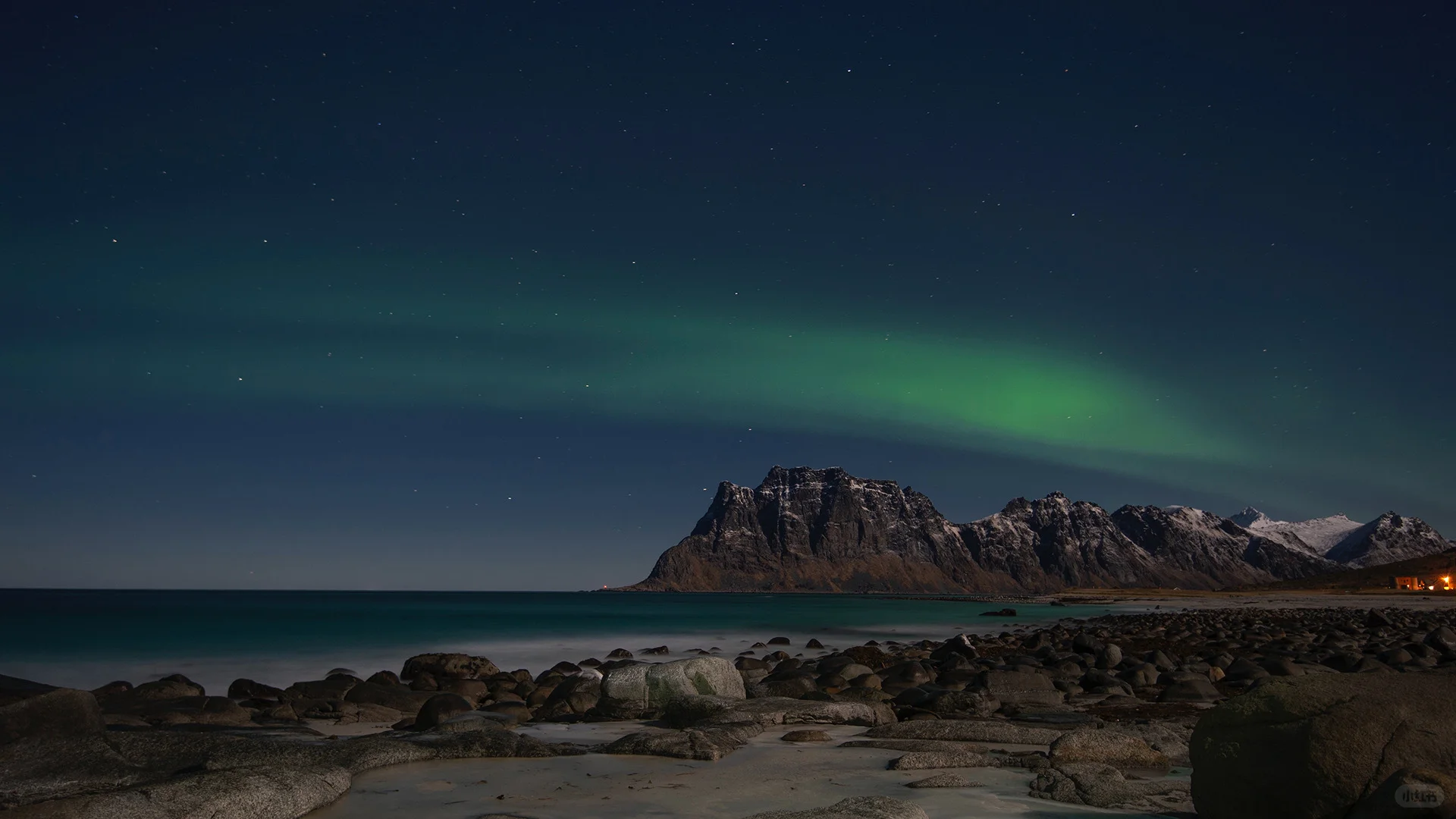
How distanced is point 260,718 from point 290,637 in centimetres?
4149

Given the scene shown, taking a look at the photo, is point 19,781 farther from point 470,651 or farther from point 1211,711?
point 470,651

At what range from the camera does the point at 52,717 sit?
27.0 feet

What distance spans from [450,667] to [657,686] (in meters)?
14.1

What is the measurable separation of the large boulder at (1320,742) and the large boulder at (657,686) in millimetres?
8214

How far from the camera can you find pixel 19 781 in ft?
22.1

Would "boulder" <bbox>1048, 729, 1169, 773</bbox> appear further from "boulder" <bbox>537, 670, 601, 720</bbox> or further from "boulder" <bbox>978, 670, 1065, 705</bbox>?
"boulder" <bbox>537, 670, 601, 720</bbox>

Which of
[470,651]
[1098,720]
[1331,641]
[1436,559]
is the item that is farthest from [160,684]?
[1436,559]

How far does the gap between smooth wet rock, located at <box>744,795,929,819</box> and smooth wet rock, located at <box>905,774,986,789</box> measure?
1.40 meters

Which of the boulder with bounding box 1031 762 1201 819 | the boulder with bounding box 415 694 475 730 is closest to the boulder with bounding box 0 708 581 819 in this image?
the boulder with bounding box 415 694 475 730

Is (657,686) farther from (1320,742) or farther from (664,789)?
(1320,742)

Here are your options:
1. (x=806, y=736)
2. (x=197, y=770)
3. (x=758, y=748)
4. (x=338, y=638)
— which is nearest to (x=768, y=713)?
(x=806, y=736)

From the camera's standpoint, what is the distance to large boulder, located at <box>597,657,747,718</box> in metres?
13.1

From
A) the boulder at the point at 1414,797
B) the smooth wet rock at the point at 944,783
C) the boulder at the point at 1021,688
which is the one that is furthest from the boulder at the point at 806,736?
the boulder at the point at 1414,797

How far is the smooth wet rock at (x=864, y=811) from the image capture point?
545cm
